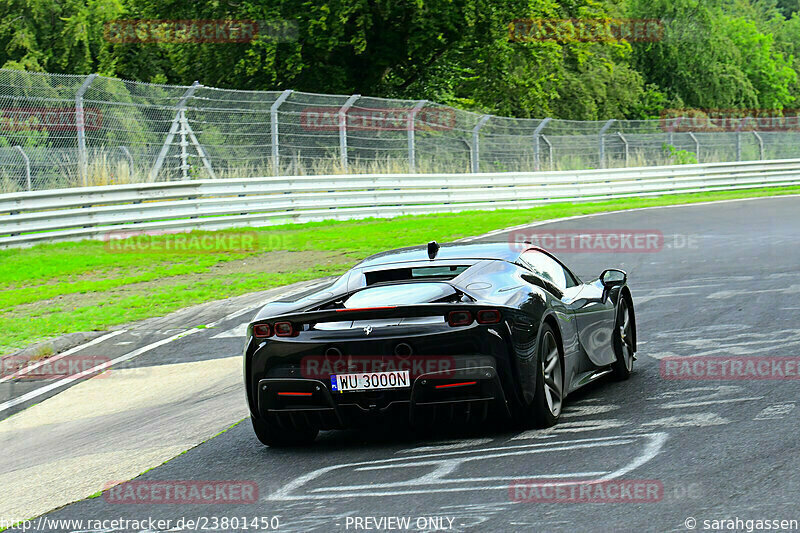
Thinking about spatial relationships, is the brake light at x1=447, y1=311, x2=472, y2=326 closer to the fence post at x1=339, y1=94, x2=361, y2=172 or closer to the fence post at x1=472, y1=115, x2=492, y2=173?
the fence post at x1=339, y1=94, x2=361, y2=172

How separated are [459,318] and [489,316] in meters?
0.17

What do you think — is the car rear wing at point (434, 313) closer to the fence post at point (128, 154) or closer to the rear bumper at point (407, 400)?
the rear bumper at point (407, 400)

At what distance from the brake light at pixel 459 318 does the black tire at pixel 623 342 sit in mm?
2181

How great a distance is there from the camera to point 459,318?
6.09m

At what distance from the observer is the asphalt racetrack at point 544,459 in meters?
4.74

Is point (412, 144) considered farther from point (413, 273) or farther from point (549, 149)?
point (413, 273)

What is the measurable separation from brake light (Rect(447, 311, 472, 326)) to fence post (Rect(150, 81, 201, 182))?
52.3 ft

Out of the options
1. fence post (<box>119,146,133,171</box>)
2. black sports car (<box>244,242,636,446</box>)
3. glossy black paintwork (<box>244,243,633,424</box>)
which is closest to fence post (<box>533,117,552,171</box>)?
fence post (<box>119,146,133,171</box>)

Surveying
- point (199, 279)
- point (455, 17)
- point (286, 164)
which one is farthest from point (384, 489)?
point (455, 17)

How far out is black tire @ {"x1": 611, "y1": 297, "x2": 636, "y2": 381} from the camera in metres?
7.96

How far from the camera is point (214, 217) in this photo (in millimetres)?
21047

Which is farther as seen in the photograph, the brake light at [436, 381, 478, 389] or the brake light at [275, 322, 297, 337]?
the brake light at [275, 322, 297, 337]

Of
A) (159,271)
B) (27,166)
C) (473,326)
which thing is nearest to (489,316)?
(473,326)

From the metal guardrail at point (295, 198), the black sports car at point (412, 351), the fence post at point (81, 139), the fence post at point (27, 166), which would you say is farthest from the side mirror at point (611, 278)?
the fence post at point (81, 139)
